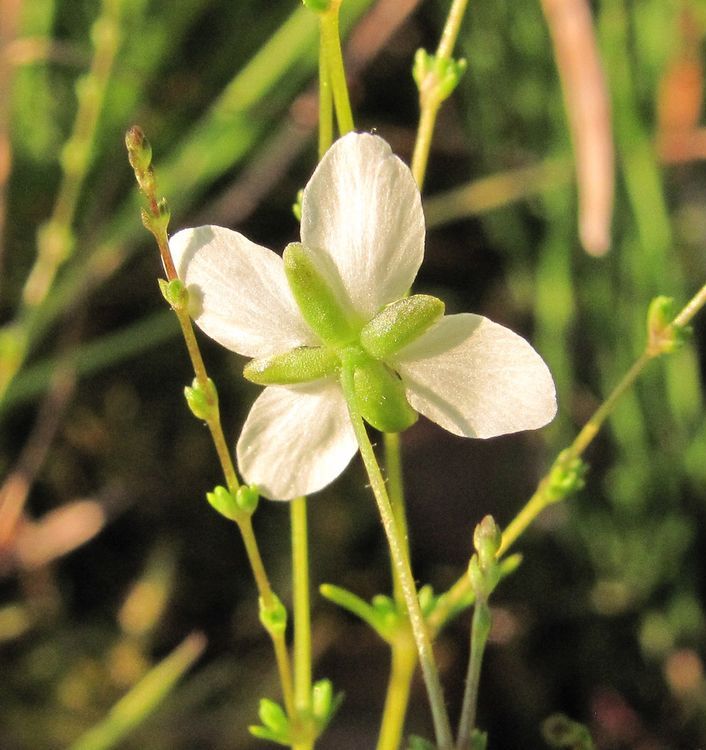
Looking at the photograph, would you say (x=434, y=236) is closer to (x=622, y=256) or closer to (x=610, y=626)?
(x=622, y=256)

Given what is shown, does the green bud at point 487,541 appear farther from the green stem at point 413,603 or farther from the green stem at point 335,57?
the green stem at point 335,57

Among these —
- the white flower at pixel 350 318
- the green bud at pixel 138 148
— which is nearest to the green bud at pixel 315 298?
the white flower at pixel 350 318

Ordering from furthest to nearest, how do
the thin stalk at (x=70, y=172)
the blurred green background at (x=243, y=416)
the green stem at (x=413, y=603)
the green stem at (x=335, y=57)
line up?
the blurred green background at (x=243, y=416) → the thin stalk at (x=70, y=172) → the green stem at (x=335, y=57) → the green stem at (x=413, y=603)

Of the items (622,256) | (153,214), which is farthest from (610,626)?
(153,214)

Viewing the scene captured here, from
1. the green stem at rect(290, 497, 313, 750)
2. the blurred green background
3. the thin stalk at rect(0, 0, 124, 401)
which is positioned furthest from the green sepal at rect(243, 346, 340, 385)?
the blurred green background

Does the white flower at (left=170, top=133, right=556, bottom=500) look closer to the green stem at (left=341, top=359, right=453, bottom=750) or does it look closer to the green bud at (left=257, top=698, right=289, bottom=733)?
the green stem at (left=341, top=359, right=453, bottom=750)

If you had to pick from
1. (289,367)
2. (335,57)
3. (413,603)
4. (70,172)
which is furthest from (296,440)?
(70,172)
